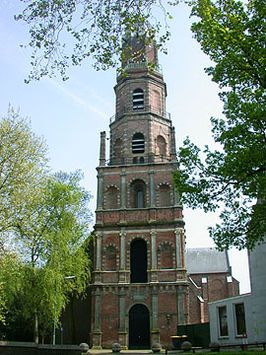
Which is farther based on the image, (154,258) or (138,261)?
(138,261)

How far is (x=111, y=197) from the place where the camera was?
3966 cm

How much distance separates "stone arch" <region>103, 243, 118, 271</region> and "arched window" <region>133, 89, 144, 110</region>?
14.2 metres

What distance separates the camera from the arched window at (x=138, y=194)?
129 ft

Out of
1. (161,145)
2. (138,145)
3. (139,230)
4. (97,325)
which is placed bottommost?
(97,325)

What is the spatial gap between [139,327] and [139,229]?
8.09m

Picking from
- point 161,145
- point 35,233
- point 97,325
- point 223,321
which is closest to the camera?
point 35,233

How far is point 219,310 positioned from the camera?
2662cm

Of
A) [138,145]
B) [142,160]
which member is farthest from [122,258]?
[138,145]

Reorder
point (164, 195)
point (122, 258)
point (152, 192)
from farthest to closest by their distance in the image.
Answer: point (164, 195) → point (152, 192) → point (122, 258)

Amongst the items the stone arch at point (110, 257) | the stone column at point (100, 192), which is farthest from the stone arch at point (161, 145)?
the stone arch at point (110, 257)

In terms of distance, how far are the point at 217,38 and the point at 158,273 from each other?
84.4 feet

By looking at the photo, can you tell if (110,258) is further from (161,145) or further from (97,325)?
(161,145)

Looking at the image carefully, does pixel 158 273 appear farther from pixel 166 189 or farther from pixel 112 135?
pixel 112 135

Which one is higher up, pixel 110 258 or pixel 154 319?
pixel 110 258
